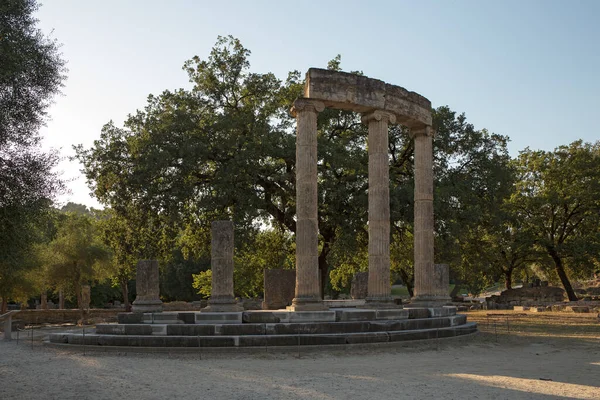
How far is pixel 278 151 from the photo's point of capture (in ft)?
83.1

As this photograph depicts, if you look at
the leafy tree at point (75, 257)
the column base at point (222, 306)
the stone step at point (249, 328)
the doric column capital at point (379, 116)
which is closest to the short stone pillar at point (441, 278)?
the doric column capital at point (379, 116)

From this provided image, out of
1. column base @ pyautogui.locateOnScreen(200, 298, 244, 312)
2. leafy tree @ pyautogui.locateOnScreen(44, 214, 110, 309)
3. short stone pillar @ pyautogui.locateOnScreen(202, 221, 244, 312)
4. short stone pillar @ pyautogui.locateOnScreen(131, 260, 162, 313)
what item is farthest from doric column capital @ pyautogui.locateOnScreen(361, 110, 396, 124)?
leafy tree @ pyautogui.locateOnScreen(44, 214, 110, 309)

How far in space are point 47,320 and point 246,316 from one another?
23.4 m

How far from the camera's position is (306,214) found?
18844mm

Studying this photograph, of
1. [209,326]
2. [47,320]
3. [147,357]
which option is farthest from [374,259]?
[47,320]

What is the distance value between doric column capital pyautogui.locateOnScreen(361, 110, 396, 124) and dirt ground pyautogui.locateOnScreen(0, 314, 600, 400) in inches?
327

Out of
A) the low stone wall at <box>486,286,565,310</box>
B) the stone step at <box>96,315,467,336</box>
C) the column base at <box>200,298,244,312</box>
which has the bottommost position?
the low stone wall at <box>486,286,565,310</box>

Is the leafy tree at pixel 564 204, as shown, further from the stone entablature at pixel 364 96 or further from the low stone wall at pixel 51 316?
the low stone wall at pixel 51 316

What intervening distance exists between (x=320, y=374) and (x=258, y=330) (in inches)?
200

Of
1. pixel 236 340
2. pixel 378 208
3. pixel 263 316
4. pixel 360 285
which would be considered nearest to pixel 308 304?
pixel 263 316

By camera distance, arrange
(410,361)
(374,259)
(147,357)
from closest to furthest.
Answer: (410,361), (147,357), (374,259)

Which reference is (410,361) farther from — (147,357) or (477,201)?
(477,201)

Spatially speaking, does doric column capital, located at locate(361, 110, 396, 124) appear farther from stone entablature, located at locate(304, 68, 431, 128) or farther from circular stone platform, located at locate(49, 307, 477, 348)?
circular stone platform, located at locate(49, 307, 477, 348)

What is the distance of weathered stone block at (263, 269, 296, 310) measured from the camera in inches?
968
